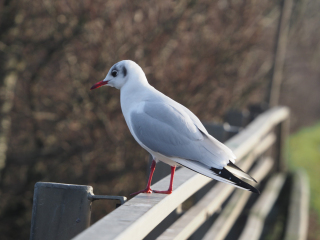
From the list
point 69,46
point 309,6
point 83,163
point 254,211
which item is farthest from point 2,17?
point 309,6

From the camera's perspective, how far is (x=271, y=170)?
7566 mm

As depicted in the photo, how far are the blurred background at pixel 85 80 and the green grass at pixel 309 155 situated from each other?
1.17 meters

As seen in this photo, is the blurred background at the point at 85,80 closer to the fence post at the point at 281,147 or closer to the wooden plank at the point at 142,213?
the fence post at the point at 281,147

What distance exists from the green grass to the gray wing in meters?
6.25

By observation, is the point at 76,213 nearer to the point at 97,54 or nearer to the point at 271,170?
the point at 97,54

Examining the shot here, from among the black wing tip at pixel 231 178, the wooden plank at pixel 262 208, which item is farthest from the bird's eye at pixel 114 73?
the wooden plank at pixel 262 208

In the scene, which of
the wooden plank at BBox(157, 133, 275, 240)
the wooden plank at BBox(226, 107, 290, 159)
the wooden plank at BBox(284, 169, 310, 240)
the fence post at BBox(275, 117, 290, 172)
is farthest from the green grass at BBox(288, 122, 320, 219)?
the wooden plank at BBox(157, 133, 275, 240)

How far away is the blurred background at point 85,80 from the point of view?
6055mm

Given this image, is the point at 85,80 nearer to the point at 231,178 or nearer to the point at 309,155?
the point at 231,178

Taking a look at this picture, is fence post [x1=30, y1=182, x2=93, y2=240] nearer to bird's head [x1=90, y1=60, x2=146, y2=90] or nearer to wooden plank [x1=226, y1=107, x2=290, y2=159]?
bird's head [x1=90, y1=60, x2=146, y2=90]

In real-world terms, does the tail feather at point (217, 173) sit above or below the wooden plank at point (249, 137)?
below

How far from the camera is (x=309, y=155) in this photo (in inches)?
546

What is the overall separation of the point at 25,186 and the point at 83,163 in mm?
875

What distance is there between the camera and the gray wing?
2.54 m
